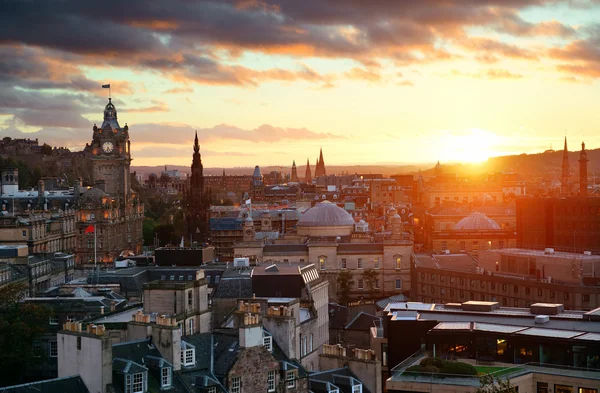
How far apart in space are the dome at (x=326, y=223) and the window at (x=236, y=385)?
73.6 m

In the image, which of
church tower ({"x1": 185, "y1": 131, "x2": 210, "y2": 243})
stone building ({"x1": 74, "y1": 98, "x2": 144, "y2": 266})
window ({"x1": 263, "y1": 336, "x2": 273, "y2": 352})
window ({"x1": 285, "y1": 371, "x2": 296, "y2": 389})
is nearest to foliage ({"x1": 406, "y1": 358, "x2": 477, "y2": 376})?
window ({"x1": 285, "y1": 371, "x2": 296, "y2": 389})

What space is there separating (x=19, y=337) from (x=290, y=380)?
20.2 meters

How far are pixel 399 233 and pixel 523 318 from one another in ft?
191

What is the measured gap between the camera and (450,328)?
47.3 m

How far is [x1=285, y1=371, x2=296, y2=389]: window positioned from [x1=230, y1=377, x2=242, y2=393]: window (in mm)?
2628

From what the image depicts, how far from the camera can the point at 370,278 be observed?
105 metres

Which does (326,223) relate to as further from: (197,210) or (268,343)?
(268,343)

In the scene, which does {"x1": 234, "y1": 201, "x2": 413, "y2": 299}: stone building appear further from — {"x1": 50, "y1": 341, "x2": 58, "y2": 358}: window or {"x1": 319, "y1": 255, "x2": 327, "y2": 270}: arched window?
{"x1": 50, "y1": 341, "x2": 58, "y2": 358}: window

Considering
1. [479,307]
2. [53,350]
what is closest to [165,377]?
[53,350]

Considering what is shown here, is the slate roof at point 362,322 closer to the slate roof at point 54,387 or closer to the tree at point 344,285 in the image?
the tree at point 344,285

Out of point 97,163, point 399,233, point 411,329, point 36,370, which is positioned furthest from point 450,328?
point 97,163

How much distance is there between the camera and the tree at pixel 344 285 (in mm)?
98250

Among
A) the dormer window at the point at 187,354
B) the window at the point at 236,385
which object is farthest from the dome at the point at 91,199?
the window at the point at 236,385

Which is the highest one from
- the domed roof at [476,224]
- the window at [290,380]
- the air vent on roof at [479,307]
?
the domed roof at [476,224]
